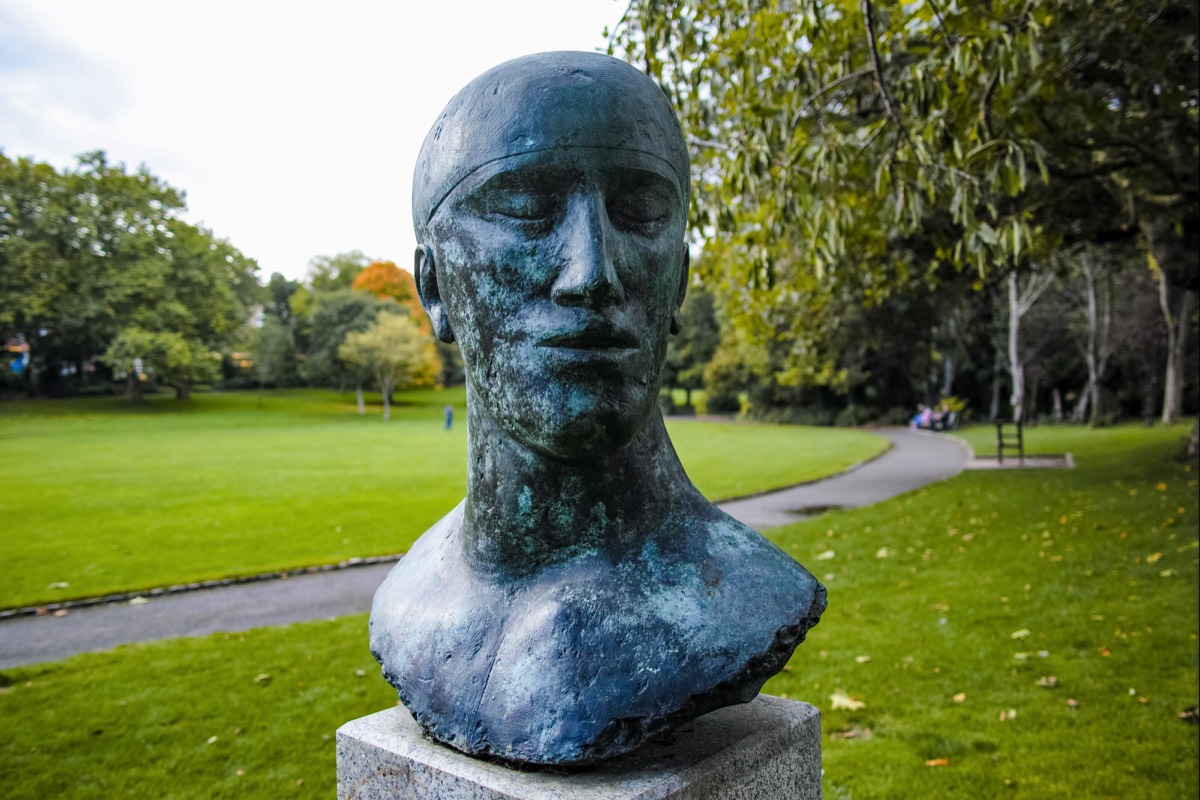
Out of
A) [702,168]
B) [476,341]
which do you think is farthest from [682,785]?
[702,168]

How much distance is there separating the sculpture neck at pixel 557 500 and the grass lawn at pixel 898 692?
8.75 feet

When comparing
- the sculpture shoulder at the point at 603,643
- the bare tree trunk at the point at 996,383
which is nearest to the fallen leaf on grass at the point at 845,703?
the sculpture shoulder at the point at 603,643

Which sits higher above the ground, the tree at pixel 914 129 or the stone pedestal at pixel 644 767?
the tree at pixel 914 129

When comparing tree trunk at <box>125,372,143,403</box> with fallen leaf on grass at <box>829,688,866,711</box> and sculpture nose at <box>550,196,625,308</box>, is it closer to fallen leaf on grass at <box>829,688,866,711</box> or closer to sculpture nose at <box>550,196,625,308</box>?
fallen leaf on grass at <box>829,688,866,711</box>

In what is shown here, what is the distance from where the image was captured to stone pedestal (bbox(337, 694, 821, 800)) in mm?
2145

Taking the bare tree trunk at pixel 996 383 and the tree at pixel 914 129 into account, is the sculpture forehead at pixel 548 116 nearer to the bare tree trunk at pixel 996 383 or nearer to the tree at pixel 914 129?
the tree at pixel 914 129

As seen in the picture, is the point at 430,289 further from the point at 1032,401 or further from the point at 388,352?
the point at 388,352

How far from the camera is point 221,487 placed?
639 inches

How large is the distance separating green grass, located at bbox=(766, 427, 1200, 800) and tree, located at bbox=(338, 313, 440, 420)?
40432 millimetres

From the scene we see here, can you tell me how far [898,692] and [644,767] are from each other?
3814 mm

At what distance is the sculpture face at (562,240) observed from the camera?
210 cm

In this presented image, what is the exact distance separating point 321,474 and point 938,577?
14.2 meters

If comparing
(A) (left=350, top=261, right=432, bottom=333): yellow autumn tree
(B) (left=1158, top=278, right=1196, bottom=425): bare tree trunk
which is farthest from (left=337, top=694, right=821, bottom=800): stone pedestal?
(A) (left=350, top=261, right=432, bottom=333): yellow autumn tree

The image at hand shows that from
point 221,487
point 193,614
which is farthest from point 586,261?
point 221,487
